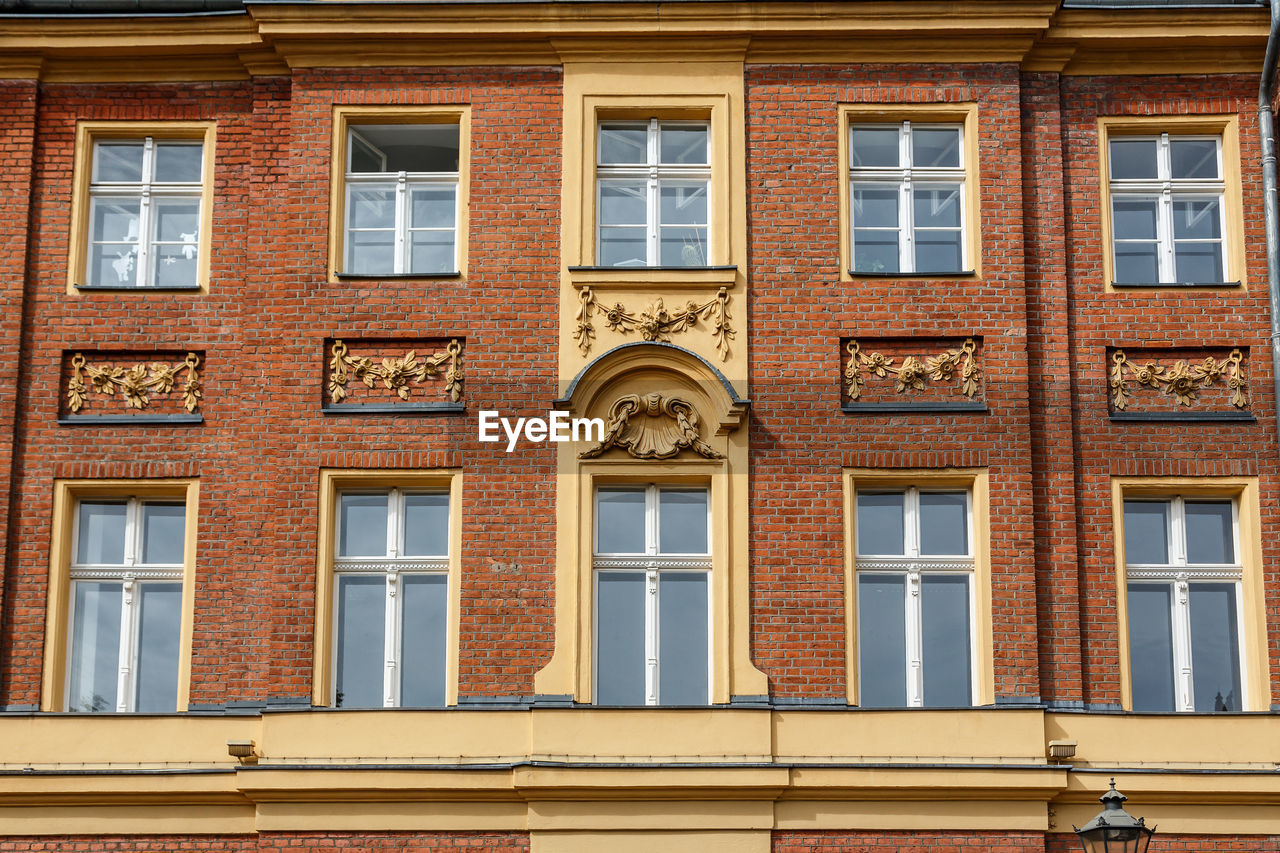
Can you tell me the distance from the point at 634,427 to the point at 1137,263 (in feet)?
16.3

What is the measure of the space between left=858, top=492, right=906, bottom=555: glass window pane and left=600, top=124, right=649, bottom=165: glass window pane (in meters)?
3.77

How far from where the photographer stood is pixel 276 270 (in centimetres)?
1694

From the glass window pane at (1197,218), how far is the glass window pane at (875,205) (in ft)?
8.72

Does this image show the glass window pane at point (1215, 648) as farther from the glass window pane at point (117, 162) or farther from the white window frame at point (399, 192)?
the glass window pane at point (117, 162)

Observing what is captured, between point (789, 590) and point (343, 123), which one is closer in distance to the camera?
point (789, 590)

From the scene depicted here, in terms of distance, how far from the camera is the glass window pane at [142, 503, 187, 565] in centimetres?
1686

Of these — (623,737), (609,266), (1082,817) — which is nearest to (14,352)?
(609,266)

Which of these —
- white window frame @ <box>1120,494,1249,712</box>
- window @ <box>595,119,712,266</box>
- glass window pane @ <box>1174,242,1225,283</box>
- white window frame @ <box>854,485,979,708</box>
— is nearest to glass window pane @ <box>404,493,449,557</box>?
window @ <box>595,119,712,266</box>

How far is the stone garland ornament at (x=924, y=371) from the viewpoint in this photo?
16.5m

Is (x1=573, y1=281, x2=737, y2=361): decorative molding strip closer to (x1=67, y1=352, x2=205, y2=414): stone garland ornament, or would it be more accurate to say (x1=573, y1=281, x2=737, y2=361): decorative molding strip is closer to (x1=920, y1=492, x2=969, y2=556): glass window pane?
(x1=920, y1=492, x2=969, y2=556): glass window pane

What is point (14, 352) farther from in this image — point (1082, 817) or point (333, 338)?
point (1082, 817)

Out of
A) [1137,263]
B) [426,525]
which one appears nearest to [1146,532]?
[1137,263]

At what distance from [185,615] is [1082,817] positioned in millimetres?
8021

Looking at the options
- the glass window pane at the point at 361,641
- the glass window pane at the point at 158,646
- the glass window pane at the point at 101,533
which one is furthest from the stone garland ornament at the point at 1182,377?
the glass window pane at the point at 101,533
